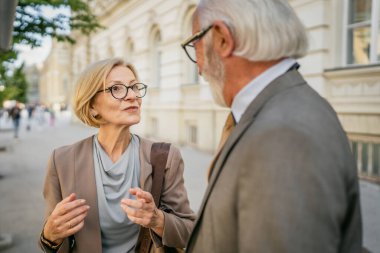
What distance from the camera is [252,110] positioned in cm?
101

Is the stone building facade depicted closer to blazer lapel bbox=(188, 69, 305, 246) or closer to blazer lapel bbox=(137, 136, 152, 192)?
blazer lapel bbox=(188, 69, 305, 246)

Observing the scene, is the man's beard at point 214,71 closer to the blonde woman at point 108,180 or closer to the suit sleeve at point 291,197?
the suit sleeve at point 291,197

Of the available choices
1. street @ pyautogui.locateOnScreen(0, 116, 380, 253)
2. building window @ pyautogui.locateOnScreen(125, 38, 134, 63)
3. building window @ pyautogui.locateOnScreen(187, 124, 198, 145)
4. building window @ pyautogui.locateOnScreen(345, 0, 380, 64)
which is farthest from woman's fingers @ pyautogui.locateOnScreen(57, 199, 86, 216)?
building window @ pyautogui.locateOnScreen(125, 38, 134, 63)

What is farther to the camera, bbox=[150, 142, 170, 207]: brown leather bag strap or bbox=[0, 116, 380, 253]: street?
bbox=[0, 116, 380, 253]: street

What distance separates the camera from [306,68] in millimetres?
7352

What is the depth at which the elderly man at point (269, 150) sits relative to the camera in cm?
84

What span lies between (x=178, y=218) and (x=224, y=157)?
→ 0.96 metres

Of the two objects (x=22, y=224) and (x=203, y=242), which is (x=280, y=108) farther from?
(x=22, y=224)

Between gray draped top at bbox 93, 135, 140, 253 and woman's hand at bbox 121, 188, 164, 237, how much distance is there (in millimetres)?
307

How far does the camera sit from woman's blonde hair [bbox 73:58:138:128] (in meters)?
2.00

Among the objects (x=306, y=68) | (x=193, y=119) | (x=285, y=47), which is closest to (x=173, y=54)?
(x=193, y=119)

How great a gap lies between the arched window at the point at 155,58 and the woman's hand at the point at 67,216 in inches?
517

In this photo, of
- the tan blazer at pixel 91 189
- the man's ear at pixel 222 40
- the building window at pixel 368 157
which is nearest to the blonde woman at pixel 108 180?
the tan blazer at pixel 91 189

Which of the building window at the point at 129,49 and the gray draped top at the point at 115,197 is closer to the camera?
the gray draped top at the point at 115,197
